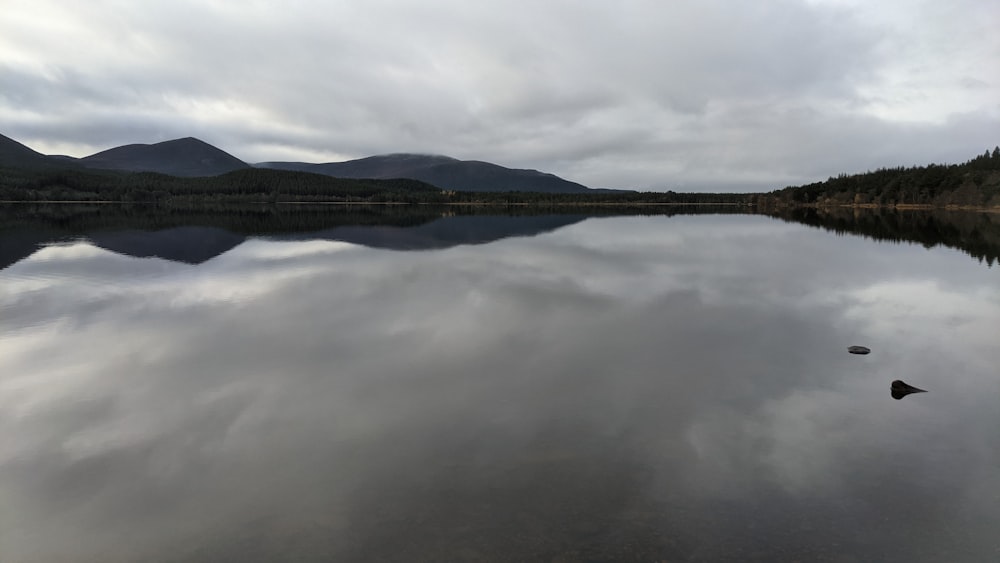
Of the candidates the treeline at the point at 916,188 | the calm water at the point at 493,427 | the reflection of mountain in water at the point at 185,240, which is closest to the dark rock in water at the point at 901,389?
the calm water at the point at 493,427

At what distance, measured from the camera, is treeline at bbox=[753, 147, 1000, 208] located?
107m

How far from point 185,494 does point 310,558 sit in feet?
8.41

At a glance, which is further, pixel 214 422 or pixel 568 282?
pixel 568 282

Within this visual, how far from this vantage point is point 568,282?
2620cm

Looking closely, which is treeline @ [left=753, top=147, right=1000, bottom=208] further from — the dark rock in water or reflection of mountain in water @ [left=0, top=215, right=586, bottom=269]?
the dark rock in water

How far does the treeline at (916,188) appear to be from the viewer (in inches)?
4225

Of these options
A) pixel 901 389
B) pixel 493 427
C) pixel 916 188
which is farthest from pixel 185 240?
pixel 916 188

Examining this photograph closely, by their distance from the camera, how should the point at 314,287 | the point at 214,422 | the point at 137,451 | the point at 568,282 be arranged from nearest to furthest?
the point at 137,451, the point at 214,422, the point at 314,287, the point at 568,282

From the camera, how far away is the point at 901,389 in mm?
11719

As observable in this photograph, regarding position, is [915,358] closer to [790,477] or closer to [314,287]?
[790,477]

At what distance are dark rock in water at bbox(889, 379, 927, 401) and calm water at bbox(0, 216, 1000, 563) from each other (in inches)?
10.0

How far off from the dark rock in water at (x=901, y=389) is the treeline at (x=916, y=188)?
119541 mm

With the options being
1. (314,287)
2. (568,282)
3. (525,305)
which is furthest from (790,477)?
(314,287)

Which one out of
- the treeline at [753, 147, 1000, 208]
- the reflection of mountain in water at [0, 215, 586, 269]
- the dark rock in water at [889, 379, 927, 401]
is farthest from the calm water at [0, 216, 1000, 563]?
the treeline at [753, 147, 1000, 208]
